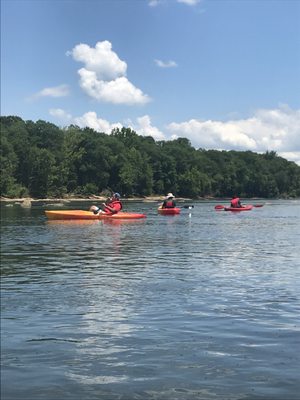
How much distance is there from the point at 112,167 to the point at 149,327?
96.1 m

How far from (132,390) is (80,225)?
85.7 ft

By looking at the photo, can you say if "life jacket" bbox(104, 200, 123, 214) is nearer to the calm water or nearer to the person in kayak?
Answer: the person in kayak

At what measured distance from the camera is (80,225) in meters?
31.5

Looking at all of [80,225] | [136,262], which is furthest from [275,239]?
[80,225]

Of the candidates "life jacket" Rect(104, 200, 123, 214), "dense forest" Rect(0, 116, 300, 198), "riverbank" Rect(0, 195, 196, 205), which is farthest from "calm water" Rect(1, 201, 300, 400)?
"dense forest" Rect(0, 116, 300, 198)

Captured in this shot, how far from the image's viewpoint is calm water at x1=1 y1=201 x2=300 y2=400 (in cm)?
584

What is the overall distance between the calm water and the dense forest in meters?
69.6

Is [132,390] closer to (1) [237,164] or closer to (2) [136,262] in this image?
(2) [136,262]

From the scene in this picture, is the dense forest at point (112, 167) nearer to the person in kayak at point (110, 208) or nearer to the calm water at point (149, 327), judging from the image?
the person in kayak at point (110, 208)

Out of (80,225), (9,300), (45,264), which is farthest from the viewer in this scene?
(80,225)

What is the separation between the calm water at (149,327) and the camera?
584 centimetres

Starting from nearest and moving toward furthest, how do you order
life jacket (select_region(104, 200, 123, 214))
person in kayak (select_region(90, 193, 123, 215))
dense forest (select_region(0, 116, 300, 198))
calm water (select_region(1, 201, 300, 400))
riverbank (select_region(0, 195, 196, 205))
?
calm water (select_region(1, 201, 300, 400)) < person in kayak (select_region(90, 193, 123, 215)) < life jacket (select_region(104, 200, 123, 214)) < riverbank (select_region(0, 195, 196, 205)) < dense forest (select_region(0, 116, 300, 198))

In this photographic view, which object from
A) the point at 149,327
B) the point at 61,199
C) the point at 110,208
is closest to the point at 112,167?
the point at 61,199

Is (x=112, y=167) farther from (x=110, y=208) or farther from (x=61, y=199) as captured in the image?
(x=110, y=208)
